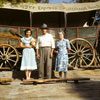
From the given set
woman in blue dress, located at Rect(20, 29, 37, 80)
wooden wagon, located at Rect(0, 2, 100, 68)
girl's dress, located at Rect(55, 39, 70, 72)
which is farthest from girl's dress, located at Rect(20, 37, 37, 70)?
wooden wagon, located at Rect(0, 2, 100, 68)

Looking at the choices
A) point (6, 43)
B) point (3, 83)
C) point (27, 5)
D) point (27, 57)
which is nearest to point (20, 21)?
point (27, 5)

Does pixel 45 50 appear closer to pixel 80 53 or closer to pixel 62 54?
pixel 62 54

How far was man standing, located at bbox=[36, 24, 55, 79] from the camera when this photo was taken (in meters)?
4.62

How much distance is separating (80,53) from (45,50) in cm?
269

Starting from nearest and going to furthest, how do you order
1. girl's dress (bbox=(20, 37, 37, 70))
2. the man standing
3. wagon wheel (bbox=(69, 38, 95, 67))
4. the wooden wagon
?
the man standing < girl's dress (bbox=(20, 37, 37, 70)) < the wooden wagon < wagon wheel (bbox=(69, 38, 95, 67))

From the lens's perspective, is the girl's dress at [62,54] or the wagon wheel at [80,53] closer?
the girl's dress at [62,54]

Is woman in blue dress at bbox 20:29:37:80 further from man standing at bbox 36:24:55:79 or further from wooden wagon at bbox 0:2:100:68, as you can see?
wooden wagon at bbox 0:2:100:68

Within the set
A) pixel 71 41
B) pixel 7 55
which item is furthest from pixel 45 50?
pixel 71 41

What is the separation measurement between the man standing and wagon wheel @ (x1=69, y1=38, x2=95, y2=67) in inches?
91.6

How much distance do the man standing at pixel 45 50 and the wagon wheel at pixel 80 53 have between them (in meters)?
2.33

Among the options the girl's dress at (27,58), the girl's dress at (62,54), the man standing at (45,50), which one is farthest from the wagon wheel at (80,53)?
the girl's dress at (27,58)

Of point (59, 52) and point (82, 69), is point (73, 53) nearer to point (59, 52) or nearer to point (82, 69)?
point (82, 69)

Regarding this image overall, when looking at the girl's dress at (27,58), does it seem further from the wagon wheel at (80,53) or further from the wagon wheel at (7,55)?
the wagon wheel at (80,53)

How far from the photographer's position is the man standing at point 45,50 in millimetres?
4617
